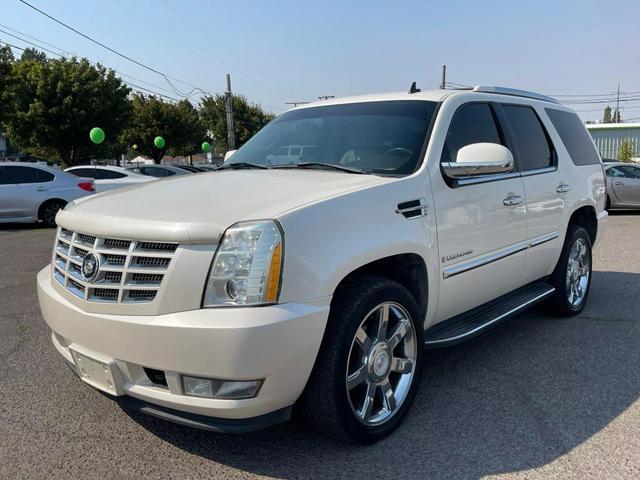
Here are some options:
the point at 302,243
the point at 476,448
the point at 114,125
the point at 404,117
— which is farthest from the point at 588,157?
the point at 114,125

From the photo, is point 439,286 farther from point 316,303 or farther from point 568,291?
point 568,291

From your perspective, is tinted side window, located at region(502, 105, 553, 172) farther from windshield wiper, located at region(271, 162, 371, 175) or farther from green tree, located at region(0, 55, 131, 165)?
green tree, located at region(0, 55, 131, 165)

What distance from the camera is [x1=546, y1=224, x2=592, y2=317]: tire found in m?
4.78

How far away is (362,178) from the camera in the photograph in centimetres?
307

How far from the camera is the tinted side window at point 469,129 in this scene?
3498mm

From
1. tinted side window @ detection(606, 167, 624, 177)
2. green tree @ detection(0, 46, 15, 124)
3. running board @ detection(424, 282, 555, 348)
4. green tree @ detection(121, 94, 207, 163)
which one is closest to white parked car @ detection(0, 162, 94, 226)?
green tree @ detection(0, 46, 15, 124)

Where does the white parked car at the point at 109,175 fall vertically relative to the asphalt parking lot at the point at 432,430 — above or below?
above

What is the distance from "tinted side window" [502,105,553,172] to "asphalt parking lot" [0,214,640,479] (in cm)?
143

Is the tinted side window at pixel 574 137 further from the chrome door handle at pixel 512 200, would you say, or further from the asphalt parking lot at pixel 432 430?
the asphalt parking lot at pixel 432 430

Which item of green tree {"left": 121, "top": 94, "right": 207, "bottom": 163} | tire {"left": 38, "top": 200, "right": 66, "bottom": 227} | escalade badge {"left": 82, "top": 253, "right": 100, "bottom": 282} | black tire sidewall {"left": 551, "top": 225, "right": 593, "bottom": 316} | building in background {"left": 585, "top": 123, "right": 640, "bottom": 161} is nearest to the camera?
escalade badge {"left": 82, "top": 253, "right": 100, "bottom": 282}

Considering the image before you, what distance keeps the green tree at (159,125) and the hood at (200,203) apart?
40.5 meters

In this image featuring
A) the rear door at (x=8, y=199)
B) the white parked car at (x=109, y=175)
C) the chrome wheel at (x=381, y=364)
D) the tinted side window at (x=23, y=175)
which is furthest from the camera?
the white parked car at (x=109, y=175)

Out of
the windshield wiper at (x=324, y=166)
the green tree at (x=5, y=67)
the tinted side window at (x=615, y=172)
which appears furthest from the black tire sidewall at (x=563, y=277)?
the green tree at (x=5, y=67)

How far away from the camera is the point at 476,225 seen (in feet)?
11.4
